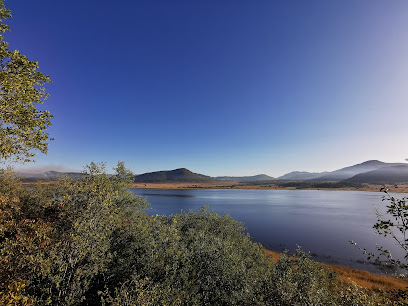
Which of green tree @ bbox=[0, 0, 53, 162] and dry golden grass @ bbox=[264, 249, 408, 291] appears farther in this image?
dry golden grass @ bbox=[264, 249, 408, 291]

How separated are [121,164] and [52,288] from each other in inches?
801

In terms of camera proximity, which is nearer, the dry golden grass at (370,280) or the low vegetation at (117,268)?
the low vegetation at (117,268)

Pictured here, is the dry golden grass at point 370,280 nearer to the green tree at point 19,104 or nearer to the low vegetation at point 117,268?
the low vegetation at point 117,268

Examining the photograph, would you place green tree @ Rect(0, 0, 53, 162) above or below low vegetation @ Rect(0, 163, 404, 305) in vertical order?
above

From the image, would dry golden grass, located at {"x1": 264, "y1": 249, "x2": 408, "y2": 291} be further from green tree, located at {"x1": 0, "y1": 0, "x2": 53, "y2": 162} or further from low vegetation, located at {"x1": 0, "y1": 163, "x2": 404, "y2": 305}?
green tree, located at {"x1": 0, "y1": 0, "x2": 53, "y2": 162}

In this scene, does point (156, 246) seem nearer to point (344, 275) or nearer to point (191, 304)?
point (191, 304)

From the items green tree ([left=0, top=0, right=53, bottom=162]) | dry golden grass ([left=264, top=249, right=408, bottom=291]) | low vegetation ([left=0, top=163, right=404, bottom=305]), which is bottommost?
dry golden grass ([left=264, top=249, right=408, bottom=291])

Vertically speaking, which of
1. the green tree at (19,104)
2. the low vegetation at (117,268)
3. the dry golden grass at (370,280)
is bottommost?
the dry golden grass at (370,280)

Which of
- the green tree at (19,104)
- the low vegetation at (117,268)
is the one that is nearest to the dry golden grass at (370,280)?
the low vegetation at (117,268)

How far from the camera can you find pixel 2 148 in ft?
44.9

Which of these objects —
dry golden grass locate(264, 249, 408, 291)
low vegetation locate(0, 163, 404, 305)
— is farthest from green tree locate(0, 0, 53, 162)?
dry golden grass locate(264, 249, 408, 291)

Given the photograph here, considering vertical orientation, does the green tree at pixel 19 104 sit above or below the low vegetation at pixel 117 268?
above

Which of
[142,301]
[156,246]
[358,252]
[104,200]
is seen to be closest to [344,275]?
[358,252]

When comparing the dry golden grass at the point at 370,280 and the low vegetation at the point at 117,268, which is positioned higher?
the low vegetation at the point at 117,268
